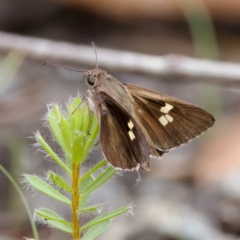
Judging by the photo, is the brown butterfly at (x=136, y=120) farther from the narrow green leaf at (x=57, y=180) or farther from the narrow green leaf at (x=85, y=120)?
the narrow green leaf at (x=57, y=180)

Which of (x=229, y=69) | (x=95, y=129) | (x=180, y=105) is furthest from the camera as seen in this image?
(x=229, y=69)

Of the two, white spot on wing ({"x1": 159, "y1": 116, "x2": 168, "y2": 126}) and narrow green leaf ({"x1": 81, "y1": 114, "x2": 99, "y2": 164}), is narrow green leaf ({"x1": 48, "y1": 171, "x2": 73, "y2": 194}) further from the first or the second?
white spot on wing ({"x1": 159, "y1": 116, "x2": 168, "y2": 126})

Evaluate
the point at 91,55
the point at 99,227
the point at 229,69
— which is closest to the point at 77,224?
the point at 99,227

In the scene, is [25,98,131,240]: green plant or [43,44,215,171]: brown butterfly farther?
[43,44,215,171]: brown butterfly

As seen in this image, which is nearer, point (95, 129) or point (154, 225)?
point (95, 129)

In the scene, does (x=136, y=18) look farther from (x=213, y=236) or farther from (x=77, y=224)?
(x=77, y=224)

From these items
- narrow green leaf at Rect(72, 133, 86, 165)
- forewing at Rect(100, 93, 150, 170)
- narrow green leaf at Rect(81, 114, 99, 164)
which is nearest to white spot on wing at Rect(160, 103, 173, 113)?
forewing at Rect(100, 93, 150, 170)

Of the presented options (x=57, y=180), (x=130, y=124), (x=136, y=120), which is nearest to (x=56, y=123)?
(x=57, y=180)
